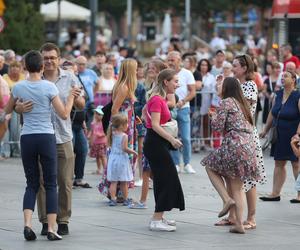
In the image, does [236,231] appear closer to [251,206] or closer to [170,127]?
[251,206]

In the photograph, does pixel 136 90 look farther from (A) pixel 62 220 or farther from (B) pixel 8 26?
(B) pixel 8 26

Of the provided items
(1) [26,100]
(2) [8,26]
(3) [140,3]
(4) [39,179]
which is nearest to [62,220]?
(4) [39,179]

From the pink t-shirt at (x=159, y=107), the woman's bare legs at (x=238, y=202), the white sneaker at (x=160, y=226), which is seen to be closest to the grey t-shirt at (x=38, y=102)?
the pink t-shirt at (x=159, y=107)

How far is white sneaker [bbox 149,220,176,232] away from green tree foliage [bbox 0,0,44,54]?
24.2 metres

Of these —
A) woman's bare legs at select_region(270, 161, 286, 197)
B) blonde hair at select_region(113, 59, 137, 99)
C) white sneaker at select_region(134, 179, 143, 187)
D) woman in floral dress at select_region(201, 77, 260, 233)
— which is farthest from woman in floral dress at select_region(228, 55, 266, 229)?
white sneaker at select_region(134, 179, 143, 187)

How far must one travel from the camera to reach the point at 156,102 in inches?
482

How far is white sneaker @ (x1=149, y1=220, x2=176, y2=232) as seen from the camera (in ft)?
39.7

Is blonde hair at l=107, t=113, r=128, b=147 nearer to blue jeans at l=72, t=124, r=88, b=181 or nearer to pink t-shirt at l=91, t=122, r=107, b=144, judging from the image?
blue jeans at l=72, t=124, r=88, b=181

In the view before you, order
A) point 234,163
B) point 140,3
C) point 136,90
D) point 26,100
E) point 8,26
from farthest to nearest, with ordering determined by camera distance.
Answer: point 140,3
point 8,26
point 136,90
point 234,163
point 26,100

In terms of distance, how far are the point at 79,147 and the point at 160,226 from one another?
13.6 feet

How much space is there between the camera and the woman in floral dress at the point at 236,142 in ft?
39.4

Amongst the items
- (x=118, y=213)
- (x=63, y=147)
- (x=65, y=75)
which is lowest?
(x=118, y=213)

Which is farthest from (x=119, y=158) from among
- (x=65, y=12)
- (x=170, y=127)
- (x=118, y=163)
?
(x=65, y=12)

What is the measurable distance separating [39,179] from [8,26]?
82.1 ft
